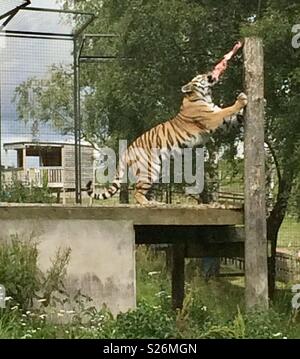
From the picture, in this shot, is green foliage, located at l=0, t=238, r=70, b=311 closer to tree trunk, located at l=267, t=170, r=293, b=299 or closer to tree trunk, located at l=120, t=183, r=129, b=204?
tree trunk, located at l=120, t=183, r=129, b=204

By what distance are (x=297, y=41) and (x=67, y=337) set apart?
118 inches

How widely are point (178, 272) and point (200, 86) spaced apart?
1.66 metres

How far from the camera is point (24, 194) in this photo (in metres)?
6.43

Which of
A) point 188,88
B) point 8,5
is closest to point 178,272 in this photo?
point 188,88

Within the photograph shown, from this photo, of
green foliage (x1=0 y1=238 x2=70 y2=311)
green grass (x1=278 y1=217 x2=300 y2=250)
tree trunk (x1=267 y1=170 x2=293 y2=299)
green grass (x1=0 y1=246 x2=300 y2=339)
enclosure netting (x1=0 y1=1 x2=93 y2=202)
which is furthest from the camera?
green grass (x1=278 y1=217 x2=300 y2=250)

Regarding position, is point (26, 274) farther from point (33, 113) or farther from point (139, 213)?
point (33, 113)

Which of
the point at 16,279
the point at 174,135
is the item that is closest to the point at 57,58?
the point at 174,135

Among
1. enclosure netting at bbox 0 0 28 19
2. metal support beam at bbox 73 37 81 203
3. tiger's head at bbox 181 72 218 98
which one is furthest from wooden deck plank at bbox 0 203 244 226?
enclosure netting at bbox 0 0 28 19

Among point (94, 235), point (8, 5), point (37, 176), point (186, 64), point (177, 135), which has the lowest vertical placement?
point (94, 235)

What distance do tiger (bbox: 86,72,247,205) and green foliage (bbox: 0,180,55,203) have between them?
358 mm

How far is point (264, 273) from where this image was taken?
604 cm

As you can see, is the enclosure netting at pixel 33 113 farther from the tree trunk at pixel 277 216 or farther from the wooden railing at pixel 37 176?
the tree trunk at pixel 277 216

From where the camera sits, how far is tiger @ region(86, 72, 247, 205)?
6164 millimetres

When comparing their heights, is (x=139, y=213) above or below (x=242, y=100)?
below
